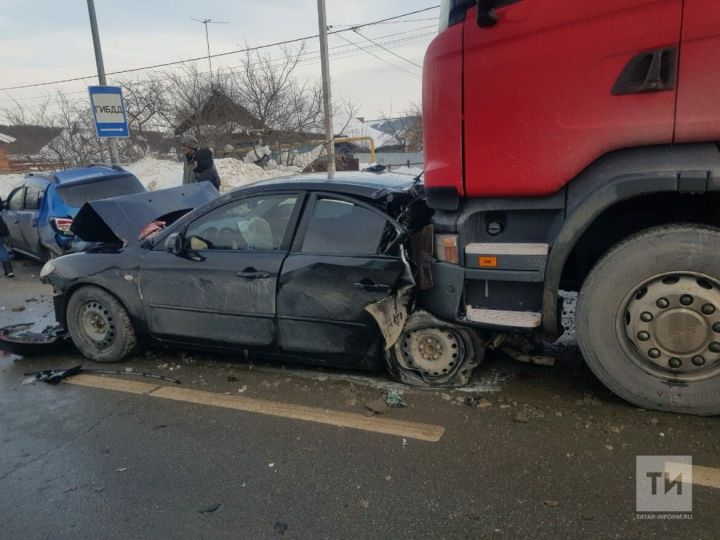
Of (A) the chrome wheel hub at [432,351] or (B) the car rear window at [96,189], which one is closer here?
(A) the chrome wheel hub at [432,351]

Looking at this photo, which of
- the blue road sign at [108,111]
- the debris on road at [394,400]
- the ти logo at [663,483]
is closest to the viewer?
the ти logo at [663,483]

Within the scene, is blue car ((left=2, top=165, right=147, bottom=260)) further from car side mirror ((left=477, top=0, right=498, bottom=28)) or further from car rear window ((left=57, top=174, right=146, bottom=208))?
car side mirror ((left=477, top=0, right=498, bottom=28))

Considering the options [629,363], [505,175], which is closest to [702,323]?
[629,363]

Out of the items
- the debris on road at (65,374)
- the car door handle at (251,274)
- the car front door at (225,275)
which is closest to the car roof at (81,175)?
the debris on road at (65,374)

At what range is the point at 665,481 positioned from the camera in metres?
2.48

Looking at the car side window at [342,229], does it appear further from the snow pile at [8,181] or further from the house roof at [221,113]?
the snow pile at [8,181]

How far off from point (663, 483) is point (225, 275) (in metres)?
3.02

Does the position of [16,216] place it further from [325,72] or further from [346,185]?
[325,72]

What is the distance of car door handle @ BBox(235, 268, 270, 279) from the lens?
3773 mm

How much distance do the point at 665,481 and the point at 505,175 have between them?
5.82 feet

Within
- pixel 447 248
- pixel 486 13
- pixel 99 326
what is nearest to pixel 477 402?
pixel 447 248

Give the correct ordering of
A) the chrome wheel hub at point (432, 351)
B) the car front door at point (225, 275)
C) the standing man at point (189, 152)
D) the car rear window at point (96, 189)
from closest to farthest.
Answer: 1. the chrome wheel hub at point (432, 351)
2. the car front door at point (225, 275)
3. the standing man at point (189, 152)
4. the car rear window at point (96, 189)

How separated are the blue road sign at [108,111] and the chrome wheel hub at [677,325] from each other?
35.9 feet

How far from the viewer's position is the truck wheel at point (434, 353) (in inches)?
138
